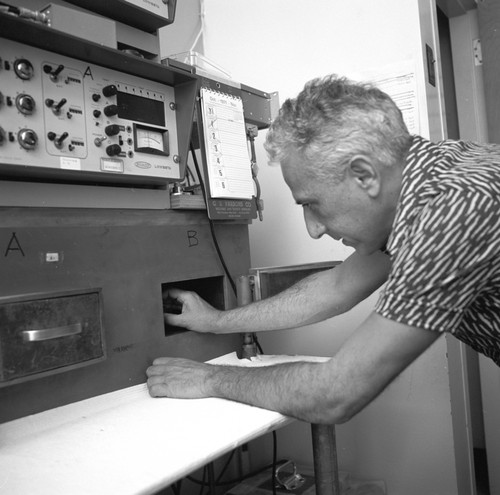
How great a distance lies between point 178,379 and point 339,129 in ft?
2.12

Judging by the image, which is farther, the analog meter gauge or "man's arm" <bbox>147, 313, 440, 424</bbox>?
the analog meter gauge

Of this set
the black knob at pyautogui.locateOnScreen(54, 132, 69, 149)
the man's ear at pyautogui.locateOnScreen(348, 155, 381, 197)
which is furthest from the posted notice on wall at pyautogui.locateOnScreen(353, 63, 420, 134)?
the black knob at pyautogui.locateOnScreen(54, 132, 69, 149)

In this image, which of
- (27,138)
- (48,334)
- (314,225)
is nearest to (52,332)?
(48,334)

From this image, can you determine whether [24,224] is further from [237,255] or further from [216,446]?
[237,255]

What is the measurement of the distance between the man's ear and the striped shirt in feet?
0.35

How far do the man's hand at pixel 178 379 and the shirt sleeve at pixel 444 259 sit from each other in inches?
18.8

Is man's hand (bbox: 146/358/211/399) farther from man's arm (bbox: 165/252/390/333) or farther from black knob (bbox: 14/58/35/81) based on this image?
black knob (bbox: 14/58/35/81)

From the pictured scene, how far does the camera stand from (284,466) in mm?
1722

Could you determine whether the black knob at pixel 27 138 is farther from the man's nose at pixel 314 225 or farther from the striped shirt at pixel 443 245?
the striped shirt at pixel 443 245

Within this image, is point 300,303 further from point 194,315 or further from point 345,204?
point 345,204

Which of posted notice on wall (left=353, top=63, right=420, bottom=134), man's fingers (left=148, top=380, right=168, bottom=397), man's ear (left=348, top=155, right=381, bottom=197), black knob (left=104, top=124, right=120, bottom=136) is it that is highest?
posted notice on wall (left=353, top=63, right=420, bottom=134)

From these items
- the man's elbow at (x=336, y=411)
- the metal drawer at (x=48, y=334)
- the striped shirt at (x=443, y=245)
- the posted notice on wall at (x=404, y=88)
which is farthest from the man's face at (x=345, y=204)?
the posted notice on wall at (x=404, y=88)

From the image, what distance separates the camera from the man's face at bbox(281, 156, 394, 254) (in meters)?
1.03

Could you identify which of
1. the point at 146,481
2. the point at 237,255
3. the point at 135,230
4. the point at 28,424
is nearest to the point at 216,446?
the point at 146,481
